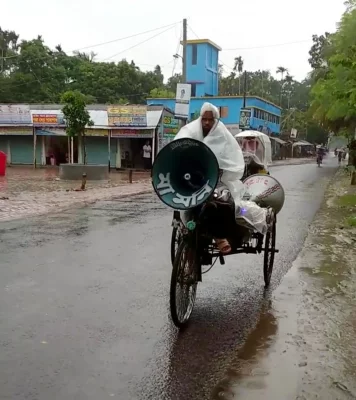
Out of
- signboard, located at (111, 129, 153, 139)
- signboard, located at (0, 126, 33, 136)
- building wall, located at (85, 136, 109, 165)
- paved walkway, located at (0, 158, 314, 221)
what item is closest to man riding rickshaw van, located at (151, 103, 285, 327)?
paved walkway, located at (0, 158, 314, 221)

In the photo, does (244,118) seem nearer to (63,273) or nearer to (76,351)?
(63,273)

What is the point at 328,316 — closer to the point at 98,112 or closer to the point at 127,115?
the point at 127,115

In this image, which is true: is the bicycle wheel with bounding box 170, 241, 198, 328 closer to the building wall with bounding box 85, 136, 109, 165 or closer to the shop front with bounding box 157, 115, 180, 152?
the shop front with bounding box 157, 115, 180, 152

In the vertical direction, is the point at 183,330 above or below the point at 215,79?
below

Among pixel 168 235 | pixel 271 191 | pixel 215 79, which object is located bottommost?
pixel 168 235

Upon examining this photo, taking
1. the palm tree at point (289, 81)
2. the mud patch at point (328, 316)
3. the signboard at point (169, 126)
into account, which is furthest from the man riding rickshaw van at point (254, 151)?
the palm tree at point (289, 81)

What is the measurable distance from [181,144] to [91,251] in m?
3.55

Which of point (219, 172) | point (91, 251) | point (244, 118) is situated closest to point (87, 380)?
point (219, 172)

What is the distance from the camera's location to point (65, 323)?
4633mm

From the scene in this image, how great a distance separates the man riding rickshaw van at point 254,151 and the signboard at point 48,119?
26.7m

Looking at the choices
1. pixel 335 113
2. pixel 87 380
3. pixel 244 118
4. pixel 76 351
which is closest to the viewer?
pixel 87 380

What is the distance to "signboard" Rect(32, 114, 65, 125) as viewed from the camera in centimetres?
3192

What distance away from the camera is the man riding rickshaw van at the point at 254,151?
21.4 feet

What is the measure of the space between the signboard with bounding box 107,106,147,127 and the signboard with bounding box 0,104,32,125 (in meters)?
5.67
